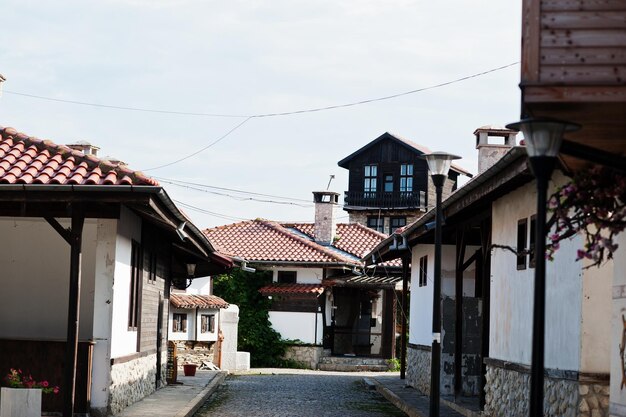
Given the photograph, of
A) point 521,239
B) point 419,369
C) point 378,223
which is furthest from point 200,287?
point 378,223

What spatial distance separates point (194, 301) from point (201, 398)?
577 inches

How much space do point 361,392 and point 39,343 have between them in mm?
12576

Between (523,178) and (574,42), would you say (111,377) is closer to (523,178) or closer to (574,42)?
(523,178)

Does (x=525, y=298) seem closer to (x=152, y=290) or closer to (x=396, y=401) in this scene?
(x=396, y=401)

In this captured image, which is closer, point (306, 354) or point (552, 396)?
point (552, 396)

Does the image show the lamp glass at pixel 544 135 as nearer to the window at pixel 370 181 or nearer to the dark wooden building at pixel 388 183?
the dark wooden building at pixel 388 183

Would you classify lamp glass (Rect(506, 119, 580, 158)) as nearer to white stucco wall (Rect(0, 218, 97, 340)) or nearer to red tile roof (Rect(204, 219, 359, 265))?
white stucco wall (Rect(0, 218, 97, 340))

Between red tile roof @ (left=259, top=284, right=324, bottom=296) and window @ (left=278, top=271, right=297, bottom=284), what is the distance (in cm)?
81

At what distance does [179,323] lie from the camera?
119 ft

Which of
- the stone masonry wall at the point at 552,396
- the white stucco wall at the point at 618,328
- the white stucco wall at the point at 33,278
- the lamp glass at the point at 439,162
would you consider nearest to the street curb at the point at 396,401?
the stone masonry wall at the point at 552,396

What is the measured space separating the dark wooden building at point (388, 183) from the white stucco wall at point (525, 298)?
4884 centimetres

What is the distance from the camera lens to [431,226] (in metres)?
20.4

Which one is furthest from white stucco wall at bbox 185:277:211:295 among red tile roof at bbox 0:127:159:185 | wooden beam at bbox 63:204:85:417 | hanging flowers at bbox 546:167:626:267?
hanging flowers at bbox 546:167:626:267

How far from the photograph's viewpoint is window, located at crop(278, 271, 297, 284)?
147ft
